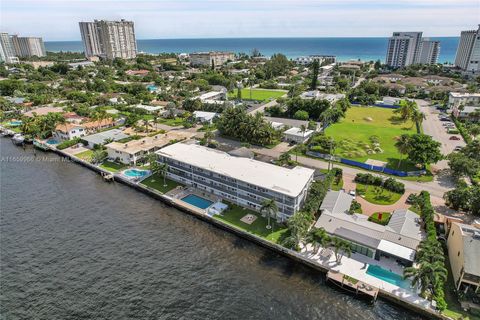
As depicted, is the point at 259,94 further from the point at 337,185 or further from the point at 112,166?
the point at 337,185

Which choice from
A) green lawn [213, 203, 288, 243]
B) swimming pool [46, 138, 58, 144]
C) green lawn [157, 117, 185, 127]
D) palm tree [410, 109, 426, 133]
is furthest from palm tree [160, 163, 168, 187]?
palm tree [410, 109, 426, 133]

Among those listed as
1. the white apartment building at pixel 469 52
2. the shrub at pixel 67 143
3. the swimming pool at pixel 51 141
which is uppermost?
the white apartment building at pixel 469 52

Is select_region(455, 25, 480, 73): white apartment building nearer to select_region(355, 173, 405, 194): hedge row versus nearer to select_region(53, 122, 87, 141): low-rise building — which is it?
select_region(355, 173, 405, 194): hedge row

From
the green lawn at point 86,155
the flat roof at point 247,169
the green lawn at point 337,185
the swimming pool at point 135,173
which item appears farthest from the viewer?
the green lawn at point 86,155

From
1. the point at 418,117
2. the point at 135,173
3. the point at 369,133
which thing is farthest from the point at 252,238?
the point at 418,117

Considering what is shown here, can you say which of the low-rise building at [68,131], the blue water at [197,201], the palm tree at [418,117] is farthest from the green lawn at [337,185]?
the low-rise building at [68,131]

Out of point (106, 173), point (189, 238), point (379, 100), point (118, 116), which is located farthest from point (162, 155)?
point (379, 100)

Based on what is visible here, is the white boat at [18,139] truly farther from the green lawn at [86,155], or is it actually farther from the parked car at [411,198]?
the parked car at [411,198]
